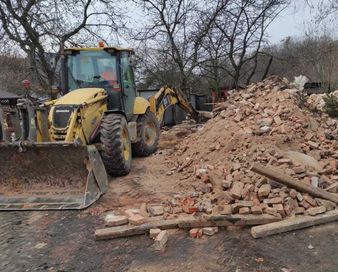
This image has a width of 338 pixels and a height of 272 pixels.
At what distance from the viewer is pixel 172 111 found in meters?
16.2

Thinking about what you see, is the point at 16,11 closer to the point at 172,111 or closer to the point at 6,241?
the point at 172,111

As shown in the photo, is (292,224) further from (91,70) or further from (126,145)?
(91,70)

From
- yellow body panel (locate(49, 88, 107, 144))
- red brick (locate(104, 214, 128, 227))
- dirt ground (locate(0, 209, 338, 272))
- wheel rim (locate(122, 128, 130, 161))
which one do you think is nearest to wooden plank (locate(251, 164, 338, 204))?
dirt ground (locate(0, 209, 338, 272))

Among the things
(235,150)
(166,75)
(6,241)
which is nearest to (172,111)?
(166,75)

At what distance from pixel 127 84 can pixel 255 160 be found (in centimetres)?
344

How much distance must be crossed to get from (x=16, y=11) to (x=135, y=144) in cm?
1105

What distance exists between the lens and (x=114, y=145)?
6965 millimetres

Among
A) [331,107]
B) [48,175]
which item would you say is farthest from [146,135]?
[331,107]

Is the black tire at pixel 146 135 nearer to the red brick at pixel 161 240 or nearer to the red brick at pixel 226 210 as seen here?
the red brick at pixel 226 210

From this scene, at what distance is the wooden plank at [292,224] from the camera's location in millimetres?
4956

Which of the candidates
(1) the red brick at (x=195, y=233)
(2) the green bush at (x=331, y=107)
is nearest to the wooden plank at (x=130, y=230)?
(1) the red brick at (x=195, y=233)

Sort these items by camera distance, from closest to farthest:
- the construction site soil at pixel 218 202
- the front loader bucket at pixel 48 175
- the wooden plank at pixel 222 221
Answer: the construction site soil at pixel 218 202 < the wooden plank at pixel 222 221 < the front loader bucket at pixel 48 175

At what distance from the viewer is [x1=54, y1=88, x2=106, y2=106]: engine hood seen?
7273 millimetres

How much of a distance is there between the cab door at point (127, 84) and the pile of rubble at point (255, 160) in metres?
1.36
